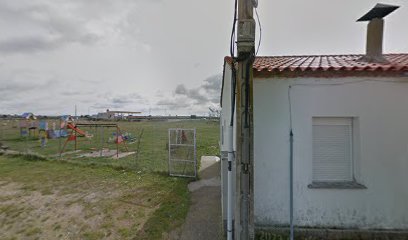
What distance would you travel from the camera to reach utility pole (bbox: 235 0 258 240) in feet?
11.0

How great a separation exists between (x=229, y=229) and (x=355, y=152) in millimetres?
3066

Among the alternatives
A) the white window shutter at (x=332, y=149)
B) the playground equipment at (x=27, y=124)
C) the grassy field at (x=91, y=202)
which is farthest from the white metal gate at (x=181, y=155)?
the playground equipment at (x=27, y=124)

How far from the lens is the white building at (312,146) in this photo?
473 centimetres

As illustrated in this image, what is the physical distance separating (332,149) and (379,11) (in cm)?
433

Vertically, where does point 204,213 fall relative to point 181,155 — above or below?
below

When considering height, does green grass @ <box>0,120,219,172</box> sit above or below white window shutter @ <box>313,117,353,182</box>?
below

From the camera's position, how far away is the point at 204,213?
597cm

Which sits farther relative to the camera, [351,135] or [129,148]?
[129,148]

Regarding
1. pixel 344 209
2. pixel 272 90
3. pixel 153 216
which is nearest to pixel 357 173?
pixel 344 209

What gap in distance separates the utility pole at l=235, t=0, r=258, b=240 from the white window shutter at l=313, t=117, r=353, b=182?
7.54 ft

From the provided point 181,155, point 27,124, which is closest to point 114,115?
point 27,124

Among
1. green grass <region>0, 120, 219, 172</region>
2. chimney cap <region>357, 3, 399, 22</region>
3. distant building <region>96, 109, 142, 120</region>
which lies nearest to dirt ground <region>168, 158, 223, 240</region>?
green grass <region>0, 120, 219, 172</region>

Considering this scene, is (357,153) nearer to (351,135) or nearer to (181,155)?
(351,135)

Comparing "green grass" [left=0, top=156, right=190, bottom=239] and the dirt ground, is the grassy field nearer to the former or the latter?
"green grass" [left=0, top=156, right=190, bottom=239]
